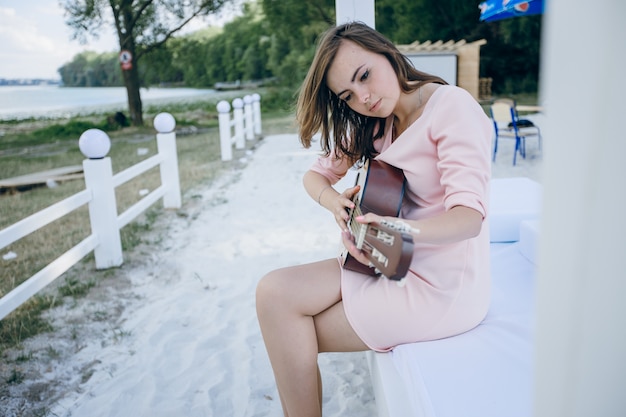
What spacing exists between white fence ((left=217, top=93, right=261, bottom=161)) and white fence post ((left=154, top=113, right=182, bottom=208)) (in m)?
2.50

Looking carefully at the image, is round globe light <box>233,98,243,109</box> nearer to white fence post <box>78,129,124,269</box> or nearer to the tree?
white fence post <box>78,129,124,269</box>

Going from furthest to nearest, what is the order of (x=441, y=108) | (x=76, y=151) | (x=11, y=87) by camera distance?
(x=11, y=87)
(x=76, y=151)
(x=441, y=108)

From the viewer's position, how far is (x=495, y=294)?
1980mm

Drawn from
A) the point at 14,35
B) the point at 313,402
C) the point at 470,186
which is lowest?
the point at 313,402

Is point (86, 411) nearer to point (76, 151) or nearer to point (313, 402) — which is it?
point (313, 402)

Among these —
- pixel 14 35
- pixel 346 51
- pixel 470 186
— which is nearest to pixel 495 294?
pixel 470 186

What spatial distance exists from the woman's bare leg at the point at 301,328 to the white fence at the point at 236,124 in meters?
6.41

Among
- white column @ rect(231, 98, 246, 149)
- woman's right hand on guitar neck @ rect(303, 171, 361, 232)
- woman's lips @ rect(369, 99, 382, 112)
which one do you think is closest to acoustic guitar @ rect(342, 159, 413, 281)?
woman's right hand on guitar neck @ rect(303, 171, 361, 232)

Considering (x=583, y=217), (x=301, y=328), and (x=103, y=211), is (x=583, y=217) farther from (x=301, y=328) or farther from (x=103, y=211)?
(x=103, y=211)

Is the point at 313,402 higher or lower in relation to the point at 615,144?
lower

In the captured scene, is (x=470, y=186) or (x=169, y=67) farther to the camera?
(x=169, y=67)

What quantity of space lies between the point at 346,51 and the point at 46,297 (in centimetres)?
269

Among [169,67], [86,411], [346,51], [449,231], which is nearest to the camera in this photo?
[449,231]

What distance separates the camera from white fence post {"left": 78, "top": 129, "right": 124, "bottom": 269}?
11.4 feet
